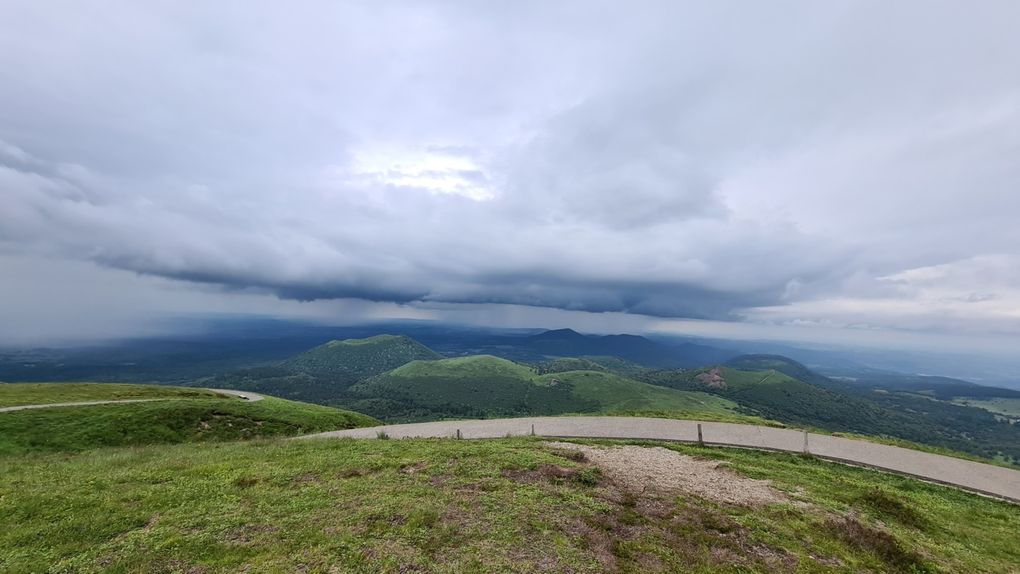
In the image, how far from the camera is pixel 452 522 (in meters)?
11.1

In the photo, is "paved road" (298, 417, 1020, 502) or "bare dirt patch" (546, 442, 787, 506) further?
"paved road" (298, 417, 1020, 502)

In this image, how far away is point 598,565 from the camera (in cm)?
930

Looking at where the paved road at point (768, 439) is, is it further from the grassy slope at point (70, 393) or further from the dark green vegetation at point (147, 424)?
the grassy slope at point (70, 393)

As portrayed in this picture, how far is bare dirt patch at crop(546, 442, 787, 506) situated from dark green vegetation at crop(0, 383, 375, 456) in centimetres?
2837

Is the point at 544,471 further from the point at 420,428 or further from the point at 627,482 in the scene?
the point at 420,428

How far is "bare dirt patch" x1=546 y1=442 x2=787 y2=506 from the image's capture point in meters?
14.2

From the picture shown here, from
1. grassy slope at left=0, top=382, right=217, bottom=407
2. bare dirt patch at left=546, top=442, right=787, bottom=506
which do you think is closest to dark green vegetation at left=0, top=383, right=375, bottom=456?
grassy slope at left=0, top=382, right=217, bottom=407

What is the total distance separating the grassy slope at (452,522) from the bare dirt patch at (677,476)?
0.88m

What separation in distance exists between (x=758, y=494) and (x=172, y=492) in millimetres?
19975

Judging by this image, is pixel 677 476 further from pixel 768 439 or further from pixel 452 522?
pixel 768 439

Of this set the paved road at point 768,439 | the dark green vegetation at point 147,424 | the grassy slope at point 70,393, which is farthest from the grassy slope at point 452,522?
the grassy slope at point 70,393

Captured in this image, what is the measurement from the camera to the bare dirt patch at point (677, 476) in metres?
14.2

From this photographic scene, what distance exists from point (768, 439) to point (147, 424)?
4578 centimetres

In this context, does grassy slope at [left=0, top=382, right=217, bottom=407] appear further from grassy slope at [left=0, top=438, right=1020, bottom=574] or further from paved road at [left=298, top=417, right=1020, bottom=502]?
paved road at [left=298, top=417, right=1020, bottom=502]
